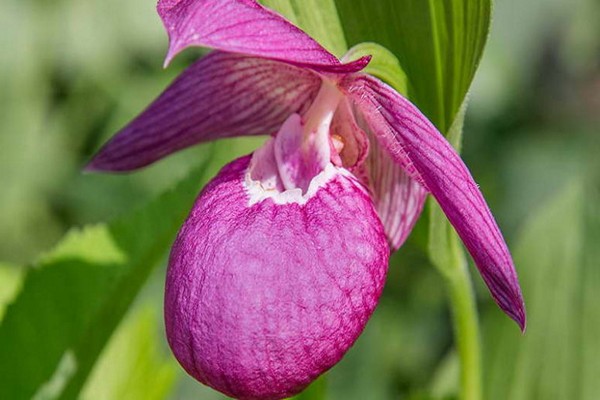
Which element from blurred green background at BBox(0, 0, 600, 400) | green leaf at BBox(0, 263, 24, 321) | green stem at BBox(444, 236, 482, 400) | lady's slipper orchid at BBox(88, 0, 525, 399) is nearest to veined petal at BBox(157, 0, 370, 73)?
lady's slipper orchid at BBox(88, 0, 525, 399)

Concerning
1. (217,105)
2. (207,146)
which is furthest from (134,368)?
(207,146)

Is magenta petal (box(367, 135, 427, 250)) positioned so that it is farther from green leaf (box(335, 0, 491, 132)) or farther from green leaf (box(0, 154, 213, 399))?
green leaf (box(0, 154, 213, 399))

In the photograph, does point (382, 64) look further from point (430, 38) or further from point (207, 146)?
point (207, 146)

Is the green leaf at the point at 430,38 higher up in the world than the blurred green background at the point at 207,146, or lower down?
higher up

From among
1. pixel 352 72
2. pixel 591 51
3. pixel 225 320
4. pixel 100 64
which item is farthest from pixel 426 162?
pixel 591 51

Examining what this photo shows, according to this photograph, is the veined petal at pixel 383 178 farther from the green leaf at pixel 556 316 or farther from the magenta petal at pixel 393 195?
the green leaf at pixel 556 316

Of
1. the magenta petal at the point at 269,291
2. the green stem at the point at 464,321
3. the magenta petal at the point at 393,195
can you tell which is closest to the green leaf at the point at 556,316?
the green stem at the point at 464,321

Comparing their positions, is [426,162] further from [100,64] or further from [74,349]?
[100,64]
